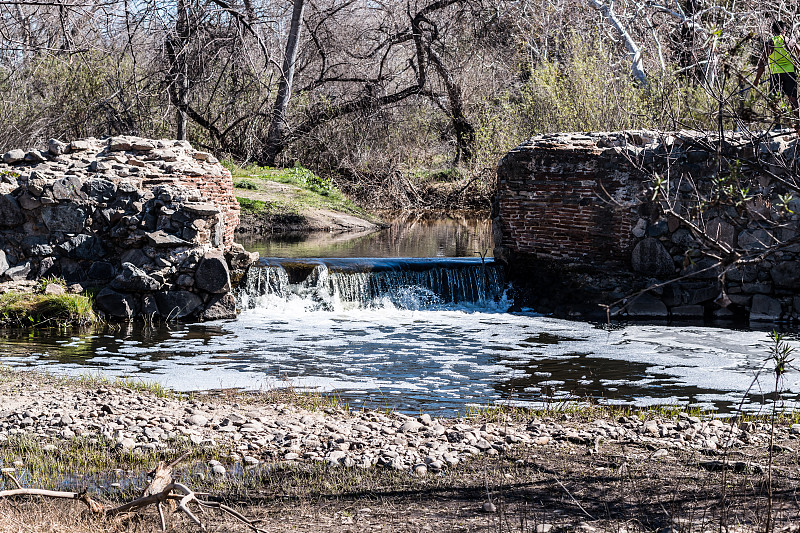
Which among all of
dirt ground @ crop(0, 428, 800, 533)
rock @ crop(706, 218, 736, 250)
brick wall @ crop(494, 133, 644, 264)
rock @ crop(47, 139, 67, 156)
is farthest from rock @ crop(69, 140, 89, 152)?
rock @ crop(706, 218, 736, 250)

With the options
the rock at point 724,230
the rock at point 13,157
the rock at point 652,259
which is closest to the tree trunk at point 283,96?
the rock at point 13,157

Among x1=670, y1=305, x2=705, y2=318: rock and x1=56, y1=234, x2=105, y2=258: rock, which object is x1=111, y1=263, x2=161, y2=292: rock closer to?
x1=56, y1=234, x2=105, y2=258: rock

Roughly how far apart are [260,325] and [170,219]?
1823 mm

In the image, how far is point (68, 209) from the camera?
1097 centimetres

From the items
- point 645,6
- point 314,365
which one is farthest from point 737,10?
point 314,365

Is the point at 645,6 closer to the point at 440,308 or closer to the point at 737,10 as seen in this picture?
the point at 737,10

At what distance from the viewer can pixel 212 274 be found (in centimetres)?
1097

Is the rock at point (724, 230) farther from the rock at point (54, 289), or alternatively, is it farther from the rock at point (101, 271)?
the rock at point (54, 289)

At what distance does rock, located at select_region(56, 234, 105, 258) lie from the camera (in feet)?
35.9

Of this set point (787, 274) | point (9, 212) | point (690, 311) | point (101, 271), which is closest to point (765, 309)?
point (787, 274)

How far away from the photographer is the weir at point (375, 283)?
1216cm

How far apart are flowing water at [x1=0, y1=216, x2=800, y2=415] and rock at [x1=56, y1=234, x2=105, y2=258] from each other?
3.93ft

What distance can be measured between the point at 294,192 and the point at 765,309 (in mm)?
13046

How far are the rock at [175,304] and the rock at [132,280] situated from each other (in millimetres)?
210
